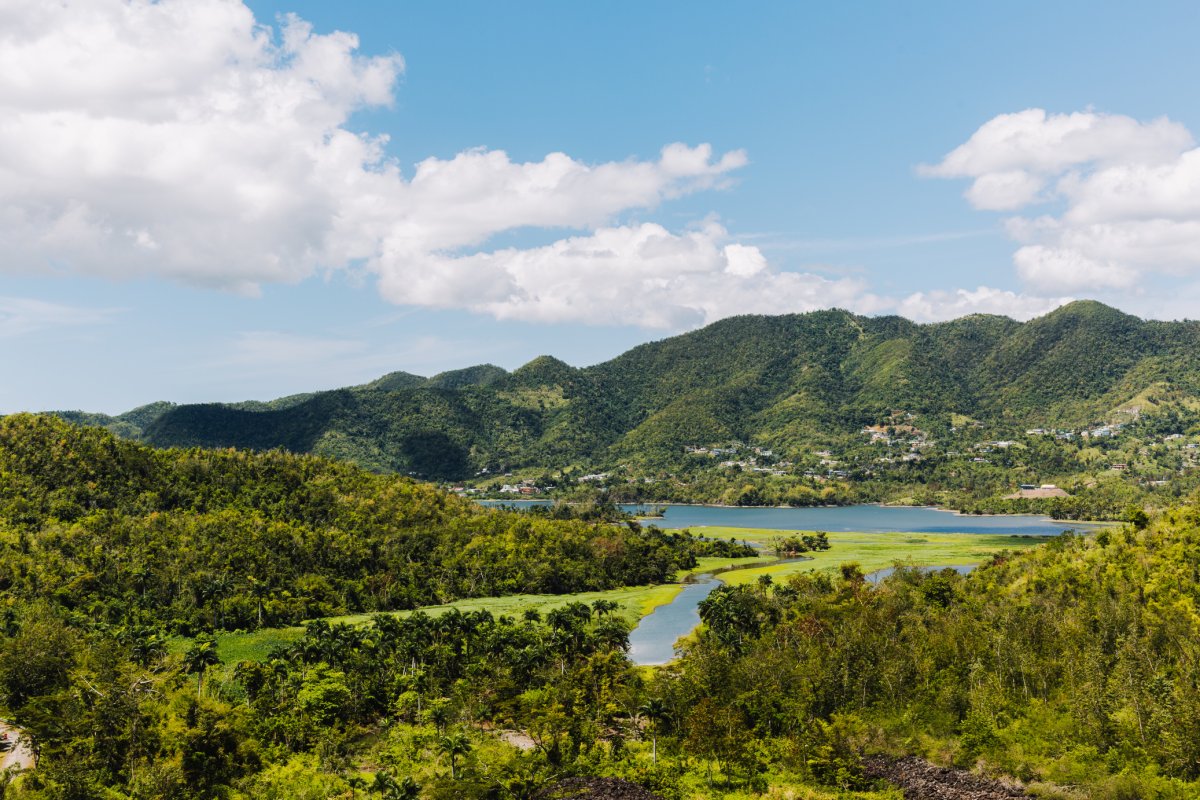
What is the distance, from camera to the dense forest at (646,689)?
201 ft

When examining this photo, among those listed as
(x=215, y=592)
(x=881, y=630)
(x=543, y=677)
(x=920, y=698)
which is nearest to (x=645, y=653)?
(x=543, y=677)

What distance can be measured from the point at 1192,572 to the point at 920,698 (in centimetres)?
3789

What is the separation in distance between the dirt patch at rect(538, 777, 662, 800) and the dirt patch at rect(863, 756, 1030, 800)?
2091 centimetres

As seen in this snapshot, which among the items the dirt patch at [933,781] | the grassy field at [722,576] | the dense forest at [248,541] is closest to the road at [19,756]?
the grassy field at [722,576]

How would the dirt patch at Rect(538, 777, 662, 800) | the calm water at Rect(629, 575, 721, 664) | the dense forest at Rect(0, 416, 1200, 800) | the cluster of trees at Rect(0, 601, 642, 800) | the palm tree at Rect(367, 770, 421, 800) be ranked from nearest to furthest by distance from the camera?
the palm tree at Rect(367, 770, 421, 800)
the cluster of trees at Rect(0, 601, 642, 800)
the dirt patch at Rect(538, 777, 662, 800)
the dense forest at Rect(0, 416, 1200, 800)
the calm water at Rect(629, 575, 721, 664)

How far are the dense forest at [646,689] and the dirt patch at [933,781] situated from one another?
1753mm

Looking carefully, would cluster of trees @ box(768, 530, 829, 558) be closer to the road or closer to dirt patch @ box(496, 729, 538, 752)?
dirt patch @ box(496, 729, 538, 752)

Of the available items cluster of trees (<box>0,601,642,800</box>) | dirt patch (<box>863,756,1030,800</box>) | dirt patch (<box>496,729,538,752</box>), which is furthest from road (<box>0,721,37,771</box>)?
dirt patch (<box>863,756,1030,800</box>)

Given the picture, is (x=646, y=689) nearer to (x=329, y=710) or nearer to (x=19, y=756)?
(x=329, y=710)

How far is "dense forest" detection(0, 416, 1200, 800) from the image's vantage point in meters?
61.2

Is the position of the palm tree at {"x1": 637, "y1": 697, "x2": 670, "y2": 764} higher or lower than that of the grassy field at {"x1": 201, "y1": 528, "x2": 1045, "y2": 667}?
higher

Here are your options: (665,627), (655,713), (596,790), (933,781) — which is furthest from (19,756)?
(665,627)

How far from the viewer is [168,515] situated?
487ft

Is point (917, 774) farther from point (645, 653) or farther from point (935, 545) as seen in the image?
point (935, 545)
